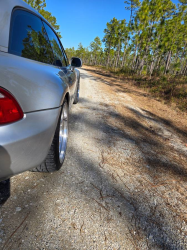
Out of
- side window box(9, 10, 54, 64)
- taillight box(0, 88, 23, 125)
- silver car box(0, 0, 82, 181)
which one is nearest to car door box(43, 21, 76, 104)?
side window box(9, 10, 54, 64)

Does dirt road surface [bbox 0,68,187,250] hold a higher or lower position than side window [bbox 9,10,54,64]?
lower

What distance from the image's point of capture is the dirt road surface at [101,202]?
107cm

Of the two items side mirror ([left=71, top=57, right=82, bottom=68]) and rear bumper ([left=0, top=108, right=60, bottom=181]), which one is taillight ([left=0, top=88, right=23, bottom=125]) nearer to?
rear bumper ([left=0, top=108, right=60, bottom=181])

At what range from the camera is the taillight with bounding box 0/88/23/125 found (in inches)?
32.6

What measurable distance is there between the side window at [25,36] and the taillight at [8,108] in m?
0.44

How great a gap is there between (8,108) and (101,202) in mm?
1131

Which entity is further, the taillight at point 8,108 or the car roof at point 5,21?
the car roof at point 5,21

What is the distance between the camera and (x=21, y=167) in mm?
979

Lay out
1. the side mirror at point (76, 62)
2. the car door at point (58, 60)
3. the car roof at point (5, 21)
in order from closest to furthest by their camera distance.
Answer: the car roof at point (5, 21) < the car door at point (58, 60) < the side mirror at point (76, 62)

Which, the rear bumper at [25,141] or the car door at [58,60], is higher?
the car door at [58,60]

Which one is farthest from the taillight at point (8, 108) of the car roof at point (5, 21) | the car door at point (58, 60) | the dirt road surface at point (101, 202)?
the car door at point (58, 60)

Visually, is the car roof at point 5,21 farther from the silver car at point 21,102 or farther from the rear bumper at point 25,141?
the rear bumper at point 25,141

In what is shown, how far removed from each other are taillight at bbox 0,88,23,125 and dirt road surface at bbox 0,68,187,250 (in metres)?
0.79

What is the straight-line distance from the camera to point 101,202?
4.52ft
